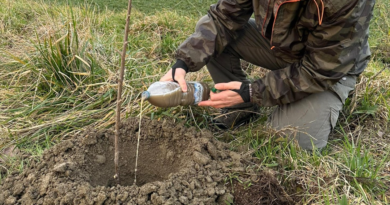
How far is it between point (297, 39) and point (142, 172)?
1184 millimetres

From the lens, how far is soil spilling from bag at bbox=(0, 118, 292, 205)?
1664mm

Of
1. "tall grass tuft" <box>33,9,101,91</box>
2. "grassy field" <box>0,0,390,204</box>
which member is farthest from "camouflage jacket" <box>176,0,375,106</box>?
"tall grass tuft" <box>33,9,101,91</box>

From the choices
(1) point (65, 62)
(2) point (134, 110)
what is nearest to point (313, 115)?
(2) point (134, 110)

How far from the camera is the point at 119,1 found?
466 centimetres

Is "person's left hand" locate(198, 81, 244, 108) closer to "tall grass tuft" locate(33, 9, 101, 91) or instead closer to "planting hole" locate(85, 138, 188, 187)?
"planting hole" locate(85, 138, 188, 187)

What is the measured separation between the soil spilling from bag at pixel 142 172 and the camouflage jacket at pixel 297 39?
0.46 m

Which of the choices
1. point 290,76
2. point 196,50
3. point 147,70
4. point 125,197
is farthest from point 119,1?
point 125,197

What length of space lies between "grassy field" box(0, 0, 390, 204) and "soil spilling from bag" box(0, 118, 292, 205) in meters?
0.18

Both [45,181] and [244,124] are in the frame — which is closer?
[45,181]

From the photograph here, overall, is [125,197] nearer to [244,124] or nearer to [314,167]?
[314,167]

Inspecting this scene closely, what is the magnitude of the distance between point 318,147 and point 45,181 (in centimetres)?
156

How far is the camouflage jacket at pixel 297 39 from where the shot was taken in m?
1.80

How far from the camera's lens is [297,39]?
2059 mm

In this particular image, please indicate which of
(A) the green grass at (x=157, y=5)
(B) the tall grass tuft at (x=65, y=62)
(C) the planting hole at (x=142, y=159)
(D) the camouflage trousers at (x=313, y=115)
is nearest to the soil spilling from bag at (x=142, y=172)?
(C) the planting hole at (x=142, y=159)
